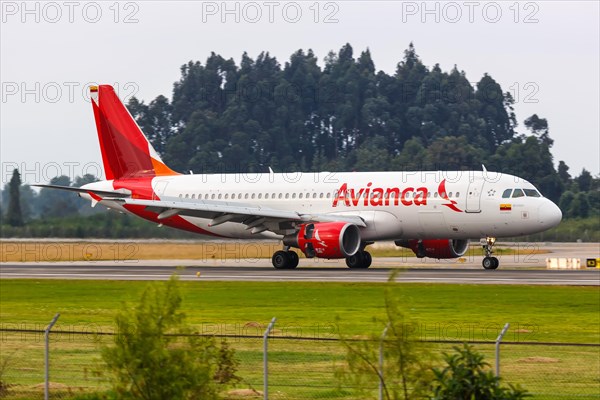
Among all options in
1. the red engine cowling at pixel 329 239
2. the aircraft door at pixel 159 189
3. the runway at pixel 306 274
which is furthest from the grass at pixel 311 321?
the aircraft door at pixel 159 189

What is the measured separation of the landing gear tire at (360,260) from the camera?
5303 centimetres

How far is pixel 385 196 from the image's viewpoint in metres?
51.6

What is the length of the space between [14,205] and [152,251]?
15479mm

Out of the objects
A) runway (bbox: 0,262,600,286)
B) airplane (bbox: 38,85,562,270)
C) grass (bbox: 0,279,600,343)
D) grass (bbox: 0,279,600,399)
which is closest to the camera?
grass (bbox: 0,279,600,399)

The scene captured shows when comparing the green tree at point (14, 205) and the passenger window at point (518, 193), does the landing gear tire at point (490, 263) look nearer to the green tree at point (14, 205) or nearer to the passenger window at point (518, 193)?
the passenger window at point (518, 193)

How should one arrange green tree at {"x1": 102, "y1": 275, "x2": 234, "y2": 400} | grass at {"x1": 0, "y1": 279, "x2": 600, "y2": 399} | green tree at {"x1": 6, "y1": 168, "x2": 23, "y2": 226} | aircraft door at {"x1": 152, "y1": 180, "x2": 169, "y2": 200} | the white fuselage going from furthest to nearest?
1. green tree at {"x1": 6, "y1": 168, "x2": 23, "y2": 226}
2. aircraft door at {"x1": 152, "y1": 180, "x2": 169, "y2": 200}
3. the white fuselage
4. grass at {"x1": 0, "y1": 279, "x2": 600, "y2": 399}
5. green tree at {"x1": 102, "y1": 275, "x2": 234, "y2": 400}

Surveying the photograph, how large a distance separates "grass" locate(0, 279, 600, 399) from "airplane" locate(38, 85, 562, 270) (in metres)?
8.33

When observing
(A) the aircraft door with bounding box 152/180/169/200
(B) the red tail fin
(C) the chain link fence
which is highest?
(B) the red tail fin

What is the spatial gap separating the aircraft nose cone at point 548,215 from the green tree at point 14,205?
129ft

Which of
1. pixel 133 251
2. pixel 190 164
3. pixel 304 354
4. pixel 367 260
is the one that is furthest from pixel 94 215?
pixel 304 354

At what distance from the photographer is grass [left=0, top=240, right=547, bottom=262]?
64750 millimetres

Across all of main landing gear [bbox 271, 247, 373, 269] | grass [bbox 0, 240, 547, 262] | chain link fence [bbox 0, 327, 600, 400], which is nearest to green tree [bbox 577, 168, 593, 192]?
grass [bbox 0, 240, 547, 262]

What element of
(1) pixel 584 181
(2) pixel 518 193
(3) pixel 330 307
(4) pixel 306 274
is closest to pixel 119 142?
(4) pixel 306 274

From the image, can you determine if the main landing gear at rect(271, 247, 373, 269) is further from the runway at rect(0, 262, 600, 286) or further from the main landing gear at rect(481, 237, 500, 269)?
the main landing gear at rect(481, 237, 500, 269)
